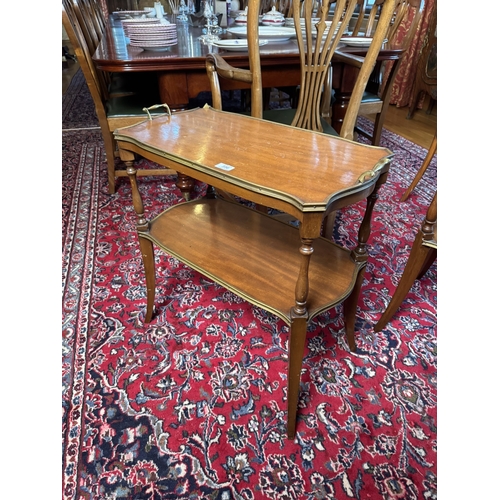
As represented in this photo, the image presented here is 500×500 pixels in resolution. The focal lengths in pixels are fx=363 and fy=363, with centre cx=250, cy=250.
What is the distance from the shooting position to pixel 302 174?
2.90 ft

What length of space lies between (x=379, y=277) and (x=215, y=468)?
1.04 metres

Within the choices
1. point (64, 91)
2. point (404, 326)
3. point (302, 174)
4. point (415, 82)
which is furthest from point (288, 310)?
point (64, 91)

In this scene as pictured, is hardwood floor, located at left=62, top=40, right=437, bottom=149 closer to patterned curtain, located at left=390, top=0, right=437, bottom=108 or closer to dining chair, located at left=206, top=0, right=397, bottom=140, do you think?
patterned curtain, located at left=390, top=0, right=437, bottom=108

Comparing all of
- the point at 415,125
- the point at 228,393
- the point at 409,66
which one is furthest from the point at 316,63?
the point at 409,66

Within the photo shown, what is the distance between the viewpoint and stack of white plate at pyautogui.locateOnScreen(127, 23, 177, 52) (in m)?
1.75

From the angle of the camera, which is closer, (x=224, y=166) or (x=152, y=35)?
(x=224, y=166)

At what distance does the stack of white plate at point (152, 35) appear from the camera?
1.75 meters

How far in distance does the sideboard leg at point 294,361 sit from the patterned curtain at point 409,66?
3475mm

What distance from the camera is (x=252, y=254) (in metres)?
1.14

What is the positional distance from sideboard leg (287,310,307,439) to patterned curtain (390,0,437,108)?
11.4ft

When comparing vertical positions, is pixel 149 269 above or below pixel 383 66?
below

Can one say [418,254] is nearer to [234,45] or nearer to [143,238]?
[143,238]

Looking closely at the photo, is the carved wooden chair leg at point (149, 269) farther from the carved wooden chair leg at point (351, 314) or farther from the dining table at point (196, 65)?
the dining table at point (196, 65)

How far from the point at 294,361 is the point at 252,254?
36cm
